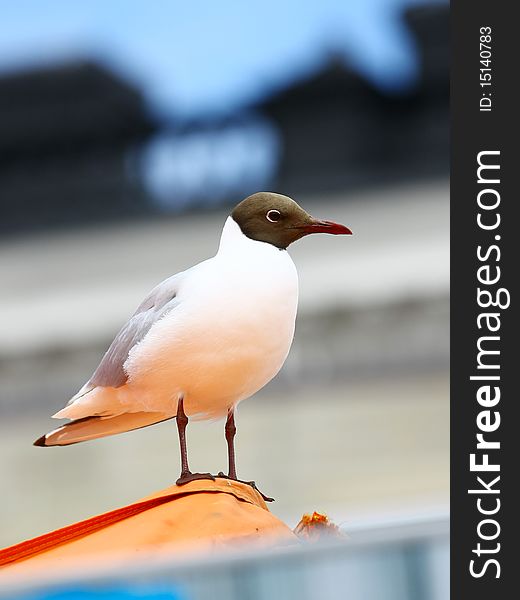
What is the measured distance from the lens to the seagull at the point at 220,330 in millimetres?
902

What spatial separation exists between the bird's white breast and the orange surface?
0.24 ft

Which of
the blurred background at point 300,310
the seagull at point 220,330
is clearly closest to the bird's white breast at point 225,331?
the seagull at point 220,330

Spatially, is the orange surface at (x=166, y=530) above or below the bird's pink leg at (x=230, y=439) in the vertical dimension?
below

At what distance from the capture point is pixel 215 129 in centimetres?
555

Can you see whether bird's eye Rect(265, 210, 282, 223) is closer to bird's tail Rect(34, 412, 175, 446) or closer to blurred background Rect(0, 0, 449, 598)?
bird's tail Rect(34, 412, 175, 446)

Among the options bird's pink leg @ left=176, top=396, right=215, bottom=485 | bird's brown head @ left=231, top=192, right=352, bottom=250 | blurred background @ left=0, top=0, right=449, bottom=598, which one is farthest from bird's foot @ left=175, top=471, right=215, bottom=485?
blurred background @ left=0, top=0, right=449, bottom=598

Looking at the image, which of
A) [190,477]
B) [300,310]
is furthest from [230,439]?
[300,310]

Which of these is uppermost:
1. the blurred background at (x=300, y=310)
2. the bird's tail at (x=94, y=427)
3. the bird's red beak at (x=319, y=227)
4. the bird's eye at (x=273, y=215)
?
the blurred background at (x=300, y=310)

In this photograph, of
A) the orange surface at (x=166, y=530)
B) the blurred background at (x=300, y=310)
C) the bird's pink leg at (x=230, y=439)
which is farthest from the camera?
the blurred background at (x=300, y=310)

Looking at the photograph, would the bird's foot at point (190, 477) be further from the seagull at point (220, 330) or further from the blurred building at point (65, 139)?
the blurred building at point (65, 139)

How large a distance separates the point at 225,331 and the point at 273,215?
91 millimetres

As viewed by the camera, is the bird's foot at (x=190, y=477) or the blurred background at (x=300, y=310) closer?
the bird's foot at (x=190, y=477)

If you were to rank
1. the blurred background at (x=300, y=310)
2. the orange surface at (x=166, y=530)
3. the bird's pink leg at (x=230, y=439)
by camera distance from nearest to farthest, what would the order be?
the orange surface at (x=166, y=530) < the bird's pink leg at (x=230, y=439) < the blurred background at (x=300, y=310)

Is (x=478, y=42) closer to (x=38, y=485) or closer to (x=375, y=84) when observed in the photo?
(x=38, y=485)
